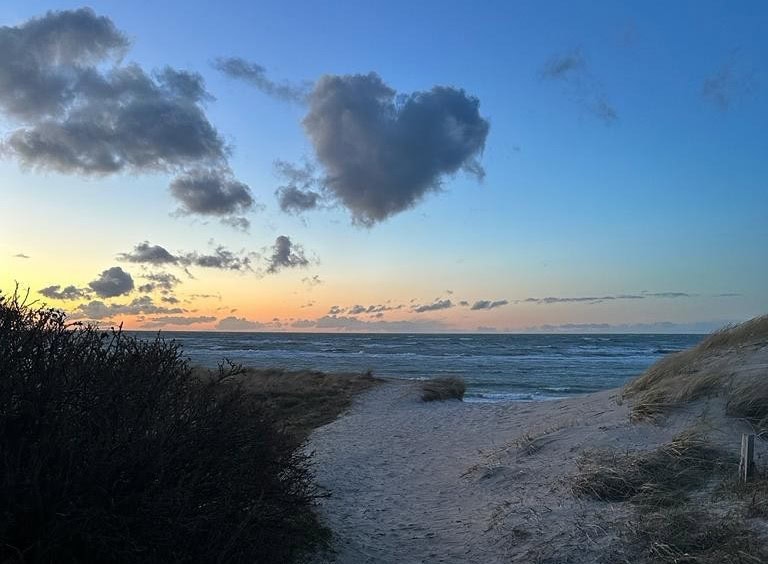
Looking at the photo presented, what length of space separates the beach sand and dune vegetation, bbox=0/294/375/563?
1663mm

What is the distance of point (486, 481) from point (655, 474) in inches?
118

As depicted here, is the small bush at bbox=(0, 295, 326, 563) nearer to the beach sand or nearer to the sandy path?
the beach sand

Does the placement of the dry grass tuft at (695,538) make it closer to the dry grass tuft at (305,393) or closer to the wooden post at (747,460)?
the wooden post at (747,460)

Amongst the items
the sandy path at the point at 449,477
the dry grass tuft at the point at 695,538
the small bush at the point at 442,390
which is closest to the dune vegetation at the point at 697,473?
the dry grass tuft at the point at 695,538

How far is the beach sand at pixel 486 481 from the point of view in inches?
276

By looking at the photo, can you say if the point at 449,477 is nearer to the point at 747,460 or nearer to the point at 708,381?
the point at 708,381

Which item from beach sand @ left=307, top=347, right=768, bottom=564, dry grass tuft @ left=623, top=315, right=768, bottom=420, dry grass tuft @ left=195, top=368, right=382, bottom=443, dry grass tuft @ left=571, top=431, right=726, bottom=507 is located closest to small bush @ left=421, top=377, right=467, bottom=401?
dry grass tuft @ left=195, top=368, right=382, bottom=443

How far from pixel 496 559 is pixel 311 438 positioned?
8899 mm

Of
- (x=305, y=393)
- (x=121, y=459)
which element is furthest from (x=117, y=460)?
(x=305, y=393)

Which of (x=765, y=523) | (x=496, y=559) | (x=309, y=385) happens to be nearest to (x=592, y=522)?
(x=496, y=559)

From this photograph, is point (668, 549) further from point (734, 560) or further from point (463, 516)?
point (463, 516)

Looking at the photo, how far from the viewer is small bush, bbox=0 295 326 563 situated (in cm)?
391

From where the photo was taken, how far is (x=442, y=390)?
2197cm

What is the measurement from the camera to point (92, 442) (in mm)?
4152
